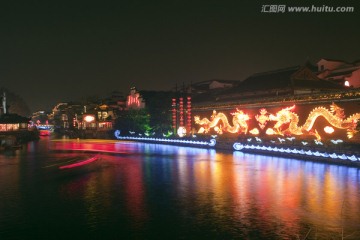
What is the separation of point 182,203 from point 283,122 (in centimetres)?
2002

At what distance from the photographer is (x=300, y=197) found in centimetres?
1214

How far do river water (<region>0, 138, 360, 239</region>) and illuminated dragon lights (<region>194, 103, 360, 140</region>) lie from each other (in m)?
6.53

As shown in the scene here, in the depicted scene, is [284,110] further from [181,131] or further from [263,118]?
[181,131]

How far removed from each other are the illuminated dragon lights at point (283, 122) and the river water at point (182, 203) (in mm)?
6532

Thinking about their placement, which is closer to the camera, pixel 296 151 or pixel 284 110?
pixel 296 151

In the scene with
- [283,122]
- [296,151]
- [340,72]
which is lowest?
[296,151]

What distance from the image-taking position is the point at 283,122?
30031 millimetres

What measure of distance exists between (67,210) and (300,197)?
6.57 metres

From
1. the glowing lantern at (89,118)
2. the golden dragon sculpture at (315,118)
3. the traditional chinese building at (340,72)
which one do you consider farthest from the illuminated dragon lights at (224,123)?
the glowing lantern at (89,118)

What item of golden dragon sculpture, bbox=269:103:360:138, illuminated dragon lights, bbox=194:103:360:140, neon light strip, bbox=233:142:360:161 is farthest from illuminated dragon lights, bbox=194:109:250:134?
neon light strip, bbox=233:142:360:161

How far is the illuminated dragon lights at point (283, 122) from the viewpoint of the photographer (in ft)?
82.0

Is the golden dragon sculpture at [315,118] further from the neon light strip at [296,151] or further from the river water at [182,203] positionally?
the river water at [182,203]

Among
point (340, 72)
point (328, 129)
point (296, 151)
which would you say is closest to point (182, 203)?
point (296, 151)

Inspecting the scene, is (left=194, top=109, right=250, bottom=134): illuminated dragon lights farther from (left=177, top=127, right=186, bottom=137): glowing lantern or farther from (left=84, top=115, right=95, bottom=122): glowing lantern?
(left=84, top=115, right=95, bottom=122): glowing lantern
